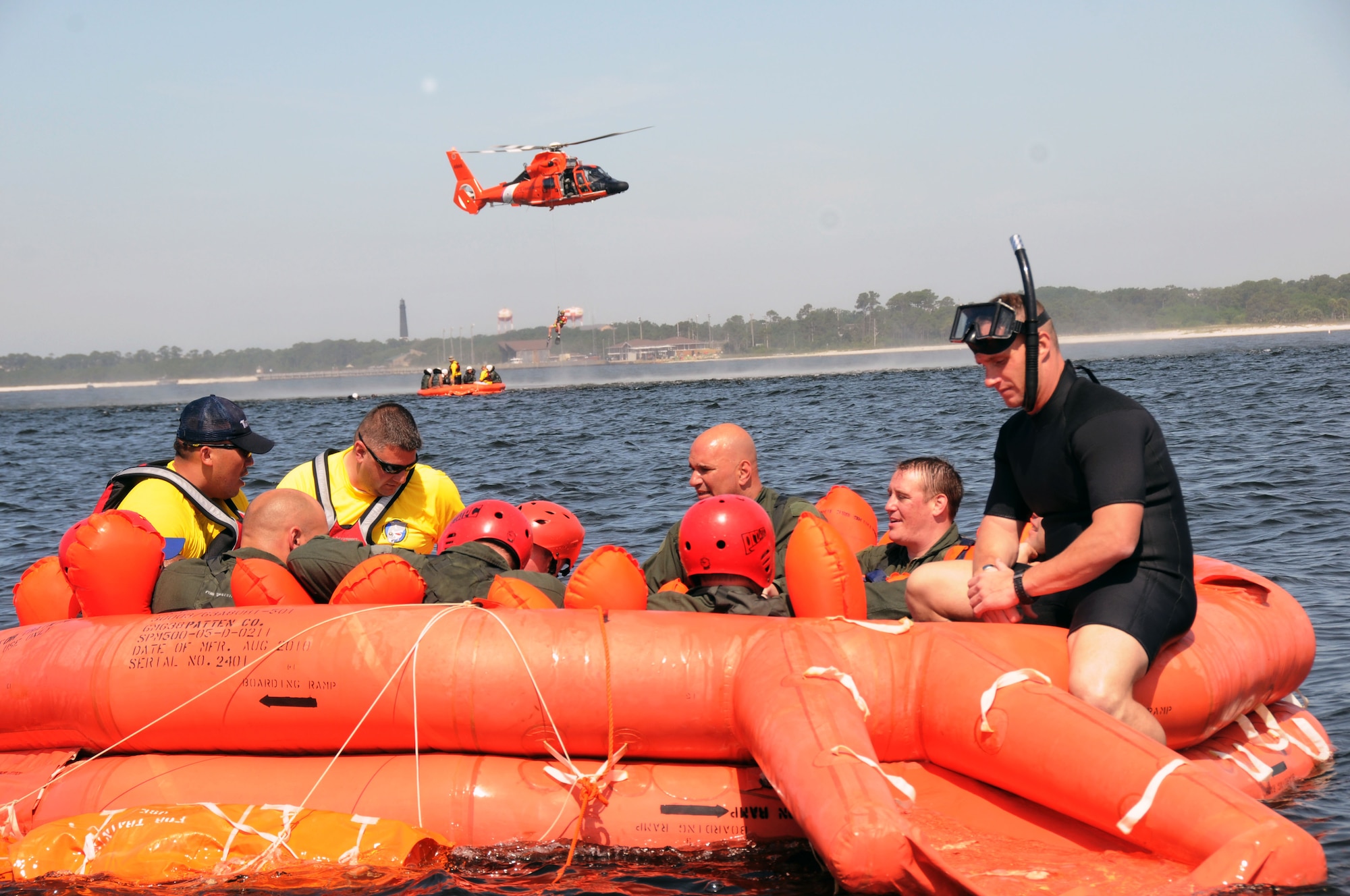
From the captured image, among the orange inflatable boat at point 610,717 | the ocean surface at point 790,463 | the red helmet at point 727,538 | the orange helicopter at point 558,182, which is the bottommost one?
the ocean surface at point 790,463

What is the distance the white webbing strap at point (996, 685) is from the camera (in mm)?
3641

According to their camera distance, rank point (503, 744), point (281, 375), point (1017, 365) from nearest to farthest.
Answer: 1. point (1017, 365)
2. point (503, 744)
3. point (281, 375)

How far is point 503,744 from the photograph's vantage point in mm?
4309

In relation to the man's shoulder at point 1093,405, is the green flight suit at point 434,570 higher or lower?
lower

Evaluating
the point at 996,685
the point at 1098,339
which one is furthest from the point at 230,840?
the point at 1098,339

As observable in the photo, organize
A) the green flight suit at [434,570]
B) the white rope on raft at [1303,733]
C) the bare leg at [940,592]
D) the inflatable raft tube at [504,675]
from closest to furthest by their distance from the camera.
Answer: the inflatable raft tube at [504,675] → the bare leg at [940,592] → the white rope on raft at [1303,733] → the green flight suit at [434,570]

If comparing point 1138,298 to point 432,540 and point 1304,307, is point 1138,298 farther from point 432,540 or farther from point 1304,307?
point 432,540

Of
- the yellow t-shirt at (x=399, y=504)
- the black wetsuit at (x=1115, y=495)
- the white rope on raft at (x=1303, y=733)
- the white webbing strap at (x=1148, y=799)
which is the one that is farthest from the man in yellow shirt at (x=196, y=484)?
the white rope on raft at (x=1303, y=733)

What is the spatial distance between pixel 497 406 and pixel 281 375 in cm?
16337

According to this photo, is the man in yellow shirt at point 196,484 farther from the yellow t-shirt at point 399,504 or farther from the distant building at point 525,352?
the distant building at point 525,352

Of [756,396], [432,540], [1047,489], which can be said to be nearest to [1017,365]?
[1047,489]

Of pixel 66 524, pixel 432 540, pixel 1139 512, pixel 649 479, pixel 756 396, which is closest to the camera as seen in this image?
pixel 1139 512

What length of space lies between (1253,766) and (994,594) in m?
1.45

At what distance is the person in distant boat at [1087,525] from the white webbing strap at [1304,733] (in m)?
1.15
